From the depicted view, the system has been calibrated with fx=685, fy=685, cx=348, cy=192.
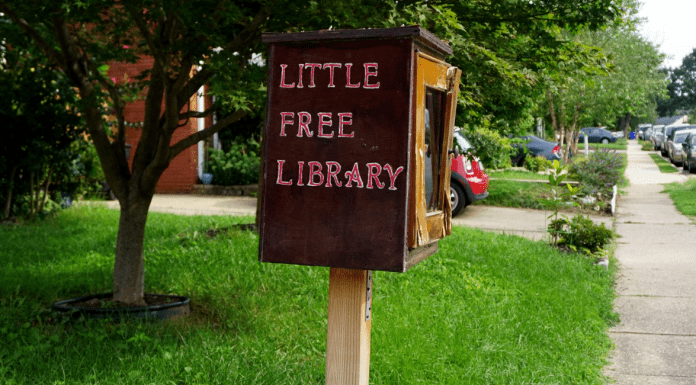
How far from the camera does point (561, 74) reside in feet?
18.5

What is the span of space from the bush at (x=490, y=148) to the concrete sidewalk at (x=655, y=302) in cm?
179

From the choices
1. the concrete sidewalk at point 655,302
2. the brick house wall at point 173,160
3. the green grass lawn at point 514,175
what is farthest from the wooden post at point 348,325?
the green grass lawn at point 514,175

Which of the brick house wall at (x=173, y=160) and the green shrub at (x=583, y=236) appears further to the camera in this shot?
the brick house wall at (x=173, y=160)

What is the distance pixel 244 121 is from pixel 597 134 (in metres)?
44.6

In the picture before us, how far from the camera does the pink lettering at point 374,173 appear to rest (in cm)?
238

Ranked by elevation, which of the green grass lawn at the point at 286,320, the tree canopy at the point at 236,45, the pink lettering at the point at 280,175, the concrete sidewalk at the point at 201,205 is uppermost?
the tree canopy at the point at 236,45

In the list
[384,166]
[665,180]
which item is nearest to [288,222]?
[384,166]

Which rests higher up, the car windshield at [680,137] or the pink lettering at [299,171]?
the car windshield at [680,137]

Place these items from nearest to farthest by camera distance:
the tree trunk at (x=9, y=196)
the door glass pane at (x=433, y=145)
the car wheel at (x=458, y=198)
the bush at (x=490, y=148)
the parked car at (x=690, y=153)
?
the door glass pane at (x=433, y=145), the bush at (x=490, y=148), the tree trunk at (x=9, y=196), the car wheel at (x=458, y=198), the parked car at (x=690, y=153)

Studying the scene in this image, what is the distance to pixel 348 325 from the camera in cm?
263

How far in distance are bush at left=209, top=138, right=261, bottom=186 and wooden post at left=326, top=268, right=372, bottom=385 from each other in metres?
12.3

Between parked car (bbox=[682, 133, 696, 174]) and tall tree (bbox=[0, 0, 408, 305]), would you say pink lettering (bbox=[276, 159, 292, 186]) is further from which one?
parked car (bbox=[682, 133, 696, 174])

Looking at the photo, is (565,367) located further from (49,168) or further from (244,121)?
(244,121)

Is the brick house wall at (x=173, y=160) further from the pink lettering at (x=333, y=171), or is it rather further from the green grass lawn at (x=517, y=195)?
the pink lettering at (x=333, y=171)
